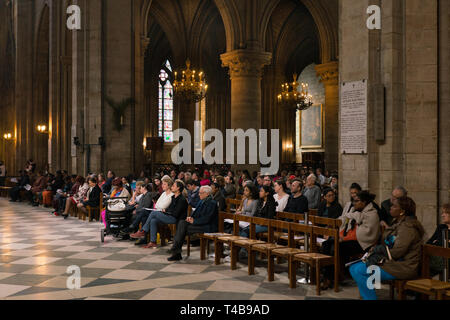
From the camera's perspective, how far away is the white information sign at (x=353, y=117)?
854cm

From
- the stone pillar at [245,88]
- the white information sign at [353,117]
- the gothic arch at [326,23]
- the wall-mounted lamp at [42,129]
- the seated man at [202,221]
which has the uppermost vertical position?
the gothic arch at [326,23]

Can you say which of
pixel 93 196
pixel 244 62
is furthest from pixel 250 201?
pixel 244 62

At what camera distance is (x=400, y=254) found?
5.13m

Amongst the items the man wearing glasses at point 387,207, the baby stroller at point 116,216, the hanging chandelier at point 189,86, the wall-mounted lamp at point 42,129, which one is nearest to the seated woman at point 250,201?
the man wearing glasses at point 387,207

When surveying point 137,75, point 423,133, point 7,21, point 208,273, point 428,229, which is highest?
point 7,21

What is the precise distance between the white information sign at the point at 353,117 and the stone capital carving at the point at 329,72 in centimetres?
1300

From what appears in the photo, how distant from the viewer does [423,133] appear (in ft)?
26.9

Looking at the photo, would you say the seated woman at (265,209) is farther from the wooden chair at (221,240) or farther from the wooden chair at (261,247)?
the wooden chair at (261,247)

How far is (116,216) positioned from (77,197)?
4536 mm

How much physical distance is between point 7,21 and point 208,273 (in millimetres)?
28977

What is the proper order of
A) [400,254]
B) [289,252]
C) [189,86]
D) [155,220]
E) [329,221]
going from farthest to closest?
[189,86], [155,220], [329,221], [289,252], [400,254]

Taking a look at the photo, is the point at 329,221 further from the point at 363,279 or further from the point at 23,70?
the point at 23,70
